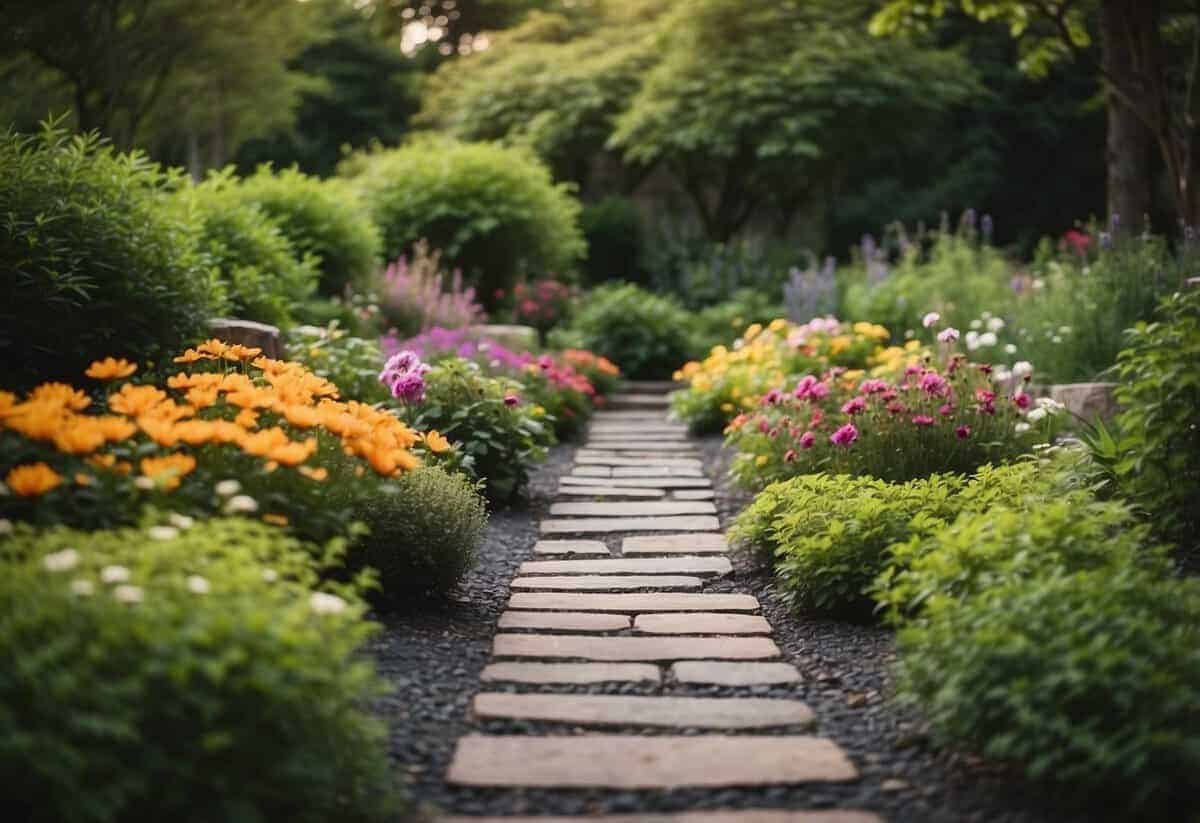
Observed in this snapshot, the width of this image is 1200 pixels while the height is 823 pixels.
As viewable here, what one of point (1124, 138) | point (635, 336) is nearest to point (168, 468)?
point (635, 336)

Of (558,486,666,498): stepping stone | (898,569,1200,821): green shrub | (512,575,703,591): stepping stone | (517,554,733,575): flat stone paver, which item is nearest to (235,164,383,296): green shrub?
(558,486,666,498): stepping stone

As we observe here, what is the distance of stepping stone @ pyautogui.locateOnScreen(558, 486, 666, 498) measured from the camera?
569 cm

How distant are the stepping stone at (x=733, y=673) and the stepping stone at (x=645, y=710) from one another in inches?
4.8

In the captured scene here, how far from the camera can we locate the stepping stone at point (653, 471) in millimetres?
6180

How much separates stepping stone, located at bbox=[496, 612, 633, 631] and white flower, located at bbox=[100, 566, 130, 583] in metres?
1.61

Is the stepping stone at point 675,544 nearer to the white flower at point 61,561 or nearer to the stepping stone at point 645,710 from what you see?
the stepping stone at point 645,710

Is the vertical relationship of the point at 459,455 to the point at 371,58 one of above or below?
below

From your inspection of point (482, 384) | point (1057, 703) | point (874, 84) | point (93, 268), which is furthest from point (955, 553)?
point (874, 84)

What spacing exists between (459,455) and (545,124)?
11556 mm

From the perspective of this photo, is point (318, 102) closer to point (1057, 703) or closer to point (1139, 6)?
point (1139, 6)

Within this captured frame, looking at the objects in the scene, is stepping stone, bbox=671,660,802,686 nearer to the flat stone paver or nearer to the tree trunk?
the flat stone paver

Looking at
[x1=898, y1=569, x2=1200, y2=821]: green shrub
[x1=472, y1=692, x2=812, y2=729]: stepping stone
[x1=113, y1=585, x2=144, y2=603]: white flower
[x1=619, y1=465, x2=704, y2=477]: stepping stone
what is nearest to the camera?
[x1=113, y1=585, x2=144, y2=603]: white flower

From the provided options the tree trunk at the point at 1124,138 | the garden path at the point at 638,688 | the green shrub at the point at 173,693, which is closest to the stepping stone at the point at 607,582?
the garden path at the point at 638,688

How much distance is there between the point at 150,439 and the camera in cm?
307
